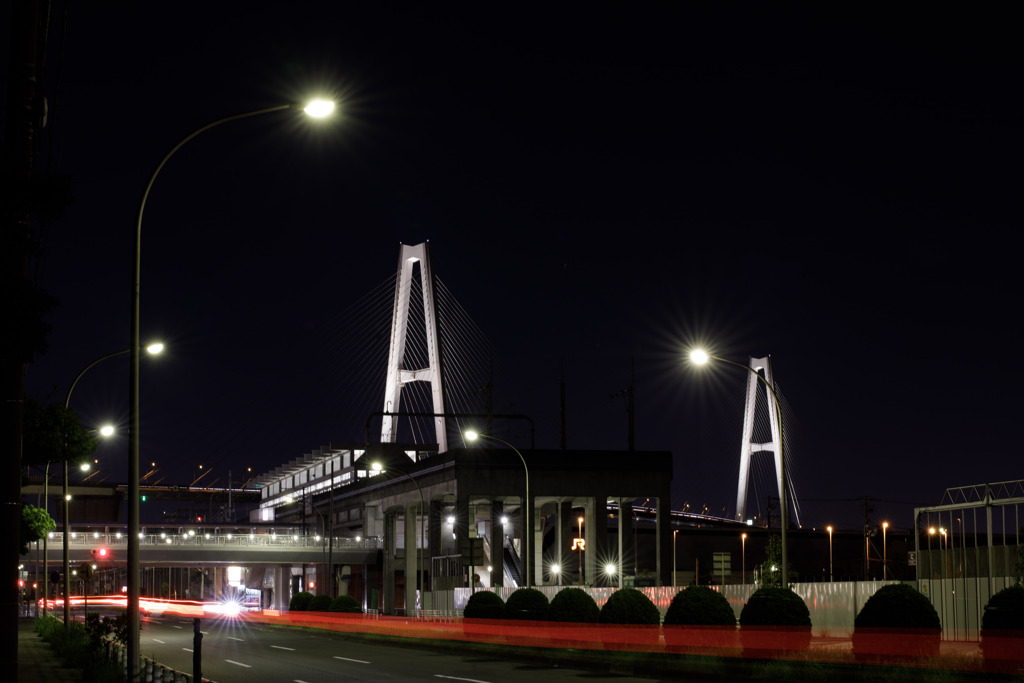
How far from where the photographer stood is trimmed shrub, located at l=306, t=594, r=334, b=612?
Result: 6107 centimetres

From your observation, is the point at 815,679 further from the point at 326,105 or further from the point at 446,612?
the point at 446,612

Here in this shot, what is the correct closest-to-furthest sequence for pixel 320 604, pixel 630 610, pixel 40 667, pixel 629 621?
1. pixel 40 667
2. pixel 629 621
3. pixel 630 610
4. pixel 320 604

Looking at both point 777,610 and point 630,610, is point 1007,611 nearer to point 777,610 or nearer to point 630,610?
point 777,610

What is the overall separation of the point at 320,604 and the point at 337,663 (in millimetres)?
33619

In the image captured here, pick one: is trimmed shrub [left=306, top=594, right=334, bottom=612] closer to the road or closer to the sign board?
the road

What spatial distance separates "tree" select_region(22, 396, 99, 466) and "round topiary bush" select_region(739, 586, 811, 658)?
15.4 metres

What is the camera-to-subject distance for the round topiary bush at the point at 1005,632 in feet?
60.3

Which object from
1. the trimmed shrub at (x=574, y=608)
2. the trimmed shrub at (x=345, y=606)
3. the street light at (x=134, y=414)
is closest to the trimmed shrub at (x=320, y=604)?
the trimmed shrub at (x=345, y=606)

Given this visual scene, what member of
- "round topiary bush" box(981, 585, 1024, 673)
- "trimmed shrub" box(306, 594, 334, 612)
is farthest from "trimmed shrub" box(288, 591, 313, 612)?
"round topiary bush" box(981, 585, 1024, 673)

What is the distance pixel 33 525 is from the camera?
97.5ft

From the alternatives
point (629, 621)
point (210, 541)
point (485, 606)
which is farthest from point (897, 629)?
point (210, 541)

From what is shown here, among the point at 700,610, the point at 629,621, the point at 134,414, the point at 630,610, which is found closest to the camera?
the point at 134,414

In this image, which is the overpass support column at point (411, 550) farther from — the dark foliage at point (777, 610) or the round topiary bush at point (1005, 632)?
the round topiary bush at point (1005, 632)

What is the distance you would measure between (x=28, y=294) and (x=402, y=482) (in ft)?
236
